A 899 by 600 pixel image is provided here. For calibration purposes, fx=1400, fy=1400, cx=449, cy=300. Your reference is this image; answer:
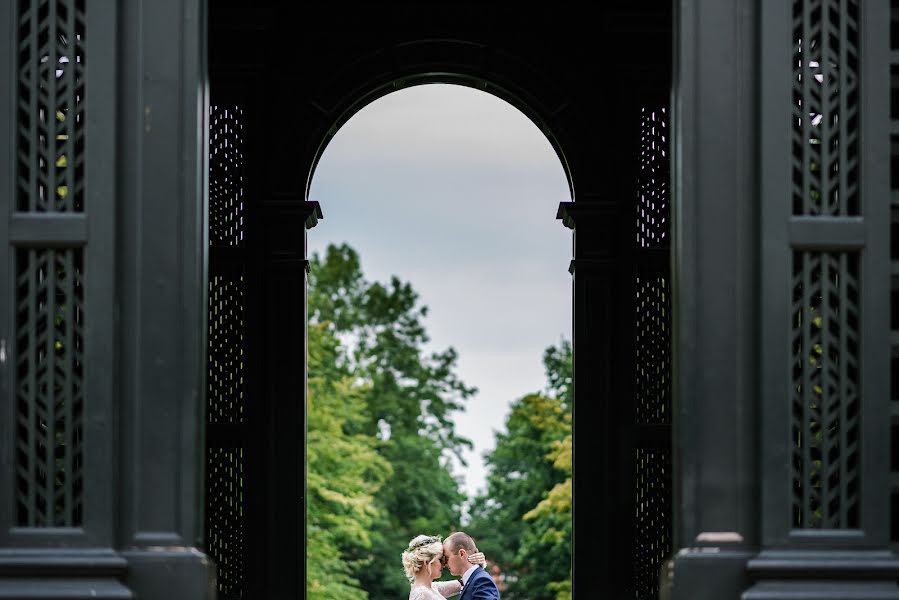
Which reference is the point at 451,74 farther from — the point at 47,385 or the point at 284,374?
the point at 47,385

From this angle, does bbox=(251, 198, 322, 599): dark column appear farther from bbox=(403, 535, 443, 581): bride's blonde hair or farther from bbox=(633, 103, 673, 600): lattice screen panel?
bbox=(633, 103, 673, 600): lattice screen panel

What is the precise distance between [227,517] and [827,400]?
7.80 meters

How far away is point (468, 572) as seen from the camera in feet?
47.3

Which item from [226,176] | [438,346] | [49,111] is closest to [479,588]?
[226,176]

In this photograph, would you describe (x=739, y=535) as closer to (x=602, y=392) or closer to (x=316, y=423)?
(x=602, y=392)

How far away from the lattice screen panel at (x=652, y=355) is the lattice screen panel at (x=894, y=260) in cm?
531

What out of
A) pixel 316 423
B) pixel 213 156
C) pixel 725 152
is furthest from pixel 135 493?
pixel 316 423

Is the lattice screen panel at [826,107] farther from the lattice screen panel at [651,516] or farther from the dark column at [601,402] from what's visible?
the lattice screen panel at [651,516]

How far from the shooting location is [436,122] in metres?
64.3

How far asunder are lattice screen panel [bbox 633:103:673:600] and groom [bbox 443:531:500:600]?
1672mm

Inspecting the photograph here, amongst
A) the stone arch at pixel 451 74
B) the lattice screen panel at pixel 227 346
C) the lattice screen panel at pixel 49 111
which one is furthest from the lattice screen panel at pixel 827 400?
the lattice screen panel at pixel 227 346

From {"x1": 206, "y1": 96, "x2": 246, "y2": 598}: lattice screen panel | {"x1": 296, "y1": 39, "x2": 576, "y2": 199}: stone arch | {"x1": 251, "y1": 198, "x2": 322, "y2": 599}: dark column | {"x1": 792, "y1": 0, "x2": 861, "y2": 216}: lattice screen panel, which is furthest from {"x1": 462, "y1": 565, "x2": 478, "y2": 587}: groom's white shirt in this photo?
{"x1": 792, "y1": 0, "x2": 861, "y2": 216}: lattice screen panel

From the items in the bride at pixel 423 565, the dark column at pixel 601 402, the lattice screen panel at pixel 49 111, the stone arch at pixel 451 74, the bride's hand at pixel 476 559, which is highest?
the stone arch at pixel 451 74

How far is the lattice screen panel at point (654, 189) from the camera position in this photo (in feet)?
49.5
